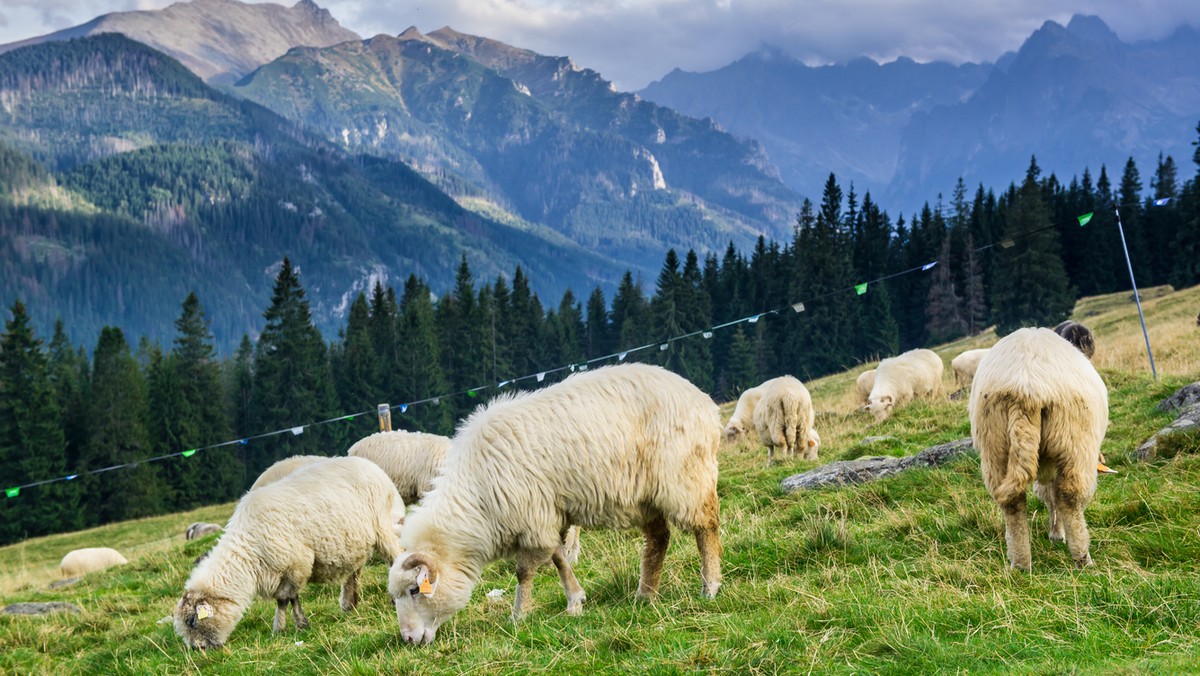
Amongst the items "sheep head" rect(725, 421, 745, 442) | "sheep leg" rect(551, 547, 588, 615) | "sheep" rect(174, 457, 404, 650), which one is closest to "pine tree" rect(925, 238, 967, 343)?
"sheep head" rect(725, 421, 745, 442)

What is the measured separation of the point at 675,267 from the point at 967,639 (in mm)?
81250

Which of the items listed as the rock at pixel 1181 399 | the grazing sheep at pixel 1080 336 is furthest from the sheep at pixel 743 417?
the rock at pixel 1181 399

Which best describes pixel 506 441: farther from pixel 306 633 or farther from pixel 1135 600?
pixel 1135 600

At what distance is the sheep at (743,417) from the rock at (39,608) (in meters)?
14.0

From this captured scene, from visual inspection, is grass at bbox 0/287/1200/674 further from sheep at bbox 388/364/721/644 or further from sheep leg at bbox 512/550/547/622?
sheep at bbox 388/364/721/644

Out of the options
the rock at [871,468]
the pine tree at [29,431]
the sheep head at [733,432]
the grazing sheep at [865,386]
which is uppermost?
the pine tree at [29,431]

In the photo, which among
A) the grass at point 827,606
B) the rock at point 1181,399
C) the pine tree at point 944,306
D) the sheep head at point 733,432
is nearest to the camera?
the grass at point 827,606

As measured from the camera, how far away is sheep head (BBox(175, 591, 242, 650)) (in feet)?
31.3

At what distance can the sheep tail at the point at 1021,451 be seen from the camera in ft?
23.2

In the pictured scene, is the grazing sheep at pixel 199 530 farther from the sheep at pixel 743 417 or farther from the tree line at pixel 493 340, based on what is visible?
the tree line at pixel 493 340

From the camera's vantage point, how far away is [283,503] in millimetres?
10562

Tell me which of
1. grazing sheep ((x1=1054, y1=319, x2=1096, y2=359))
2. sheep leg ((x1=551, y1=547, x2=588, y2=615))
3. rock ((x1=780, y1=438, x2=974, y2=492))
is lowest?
sheep leg ((x1=551, y1=547, x2=588, y2=615))

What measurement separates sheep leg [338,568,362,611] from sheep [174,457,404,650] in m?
0.01

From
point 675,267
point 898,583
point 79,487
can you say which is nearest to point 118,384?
point 79,487
